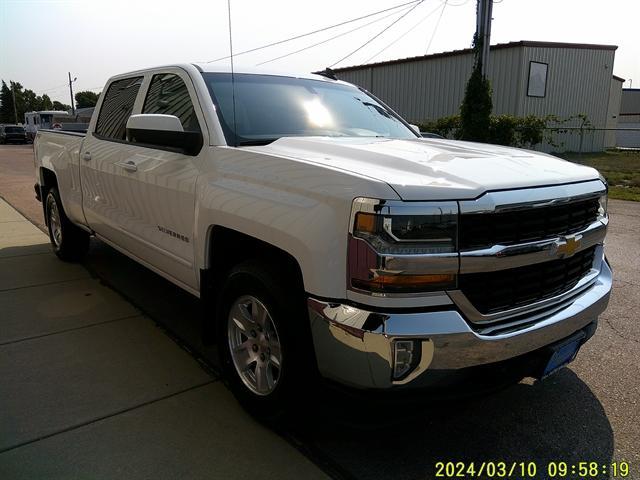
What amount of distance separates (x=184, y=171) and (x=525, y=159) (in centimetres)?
202

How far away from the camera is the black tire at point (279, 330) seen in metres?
2.40

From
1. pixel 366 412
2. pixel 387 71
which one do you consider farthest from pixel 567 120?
pixel 366 412

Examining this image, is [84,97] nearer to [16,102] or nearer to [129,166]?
[16,102]

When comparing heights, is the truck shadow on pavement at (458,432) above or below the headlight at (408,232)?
below

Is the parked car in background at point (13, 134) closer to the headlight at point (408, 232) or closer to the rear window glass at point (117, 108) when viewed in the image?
the rear window glass at point (117, 108)

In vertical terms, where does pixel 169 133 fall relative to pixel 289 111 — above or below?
below

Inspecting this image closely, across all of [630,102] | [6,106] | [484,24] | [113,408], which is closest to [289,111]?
[113,408]

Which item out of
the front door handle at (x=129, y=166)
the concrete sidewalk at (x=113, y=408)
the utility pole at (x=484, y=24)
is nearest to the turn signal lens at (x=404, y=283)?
the concrete sidewalk at (x=113, y=408)

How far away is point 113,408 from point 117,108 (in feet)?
9.29

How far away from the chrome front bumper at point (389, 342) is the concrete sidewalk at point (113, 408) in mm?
658

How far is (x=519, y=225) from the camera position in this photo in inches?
90.6

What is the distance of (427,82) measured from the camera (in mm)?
25438

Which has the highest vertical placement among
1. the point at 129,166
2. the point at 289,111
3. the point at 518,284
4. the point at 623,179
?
the point at 289,111


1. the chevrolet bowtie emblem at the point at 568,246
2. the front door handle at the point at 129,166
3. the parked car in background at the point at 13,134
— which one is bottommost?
the parked car in background at the point at 13,134
